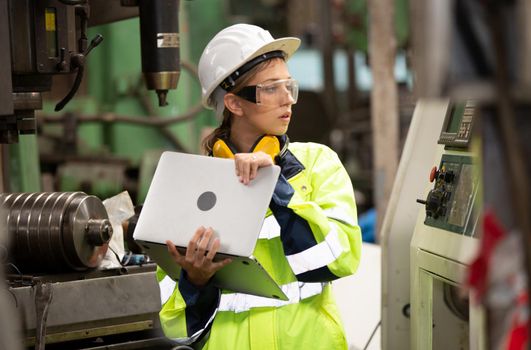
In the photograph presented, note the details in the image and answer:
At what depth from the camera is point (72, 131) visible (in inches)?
253

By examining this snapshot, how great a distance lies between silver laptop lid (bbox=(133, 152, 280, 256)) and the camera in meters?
2.00

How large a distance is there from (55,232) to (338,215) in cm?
103

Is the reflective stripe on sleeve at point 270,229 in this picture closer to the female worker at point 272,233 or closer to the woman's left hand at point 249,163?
the female worker at point 272,233

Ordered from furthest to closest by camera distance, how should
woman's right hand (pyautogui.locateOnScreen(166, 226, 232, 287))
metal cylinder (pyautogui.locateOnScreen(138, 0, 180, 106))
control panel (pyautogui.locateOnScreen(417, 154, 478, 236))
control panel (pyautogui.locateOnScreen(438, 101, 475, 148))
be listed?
metal cylinder (pyautogui.locateOnScreen(138, 0, 180, 106)), control panel (pyautogui.locateOnScreen(438, 101, 475, 148)), control panel (pyautogui.locateOnScreen(417, 154, 478, 236)), woman's right hand (pyautogui.locateOnScreen(166, 226, 232, 287))

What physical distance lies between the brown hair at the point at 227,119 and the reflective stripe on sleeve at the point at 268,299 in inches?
15.2

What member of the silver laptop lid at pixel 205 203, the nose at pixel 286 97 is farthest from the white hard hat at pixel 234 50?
the silver laptop lid at pixel 205 203

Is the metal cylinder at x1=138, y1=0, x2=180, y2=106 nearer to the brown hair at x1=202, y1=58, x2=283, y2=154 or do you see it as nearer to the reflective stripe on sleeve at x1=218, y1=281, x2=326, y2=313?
the brown hair at x1=202, y1=58, x2=283, y2=154

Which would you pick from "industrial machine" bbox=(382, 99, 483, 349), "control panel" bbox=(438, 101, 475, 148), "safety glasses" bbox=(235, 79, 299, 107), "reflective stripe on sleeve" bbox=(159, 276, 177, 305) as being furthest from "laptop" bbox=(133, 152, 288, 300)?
"control panel" bbox=(438, 101, 475, 148)

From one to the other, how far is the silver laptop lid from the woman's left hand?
0.6 inches

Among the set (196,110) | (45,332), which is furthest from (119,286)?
(196,110)

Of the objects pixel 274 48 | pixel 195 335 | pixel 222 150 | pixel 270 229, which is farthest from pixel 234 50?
pixel 195 335

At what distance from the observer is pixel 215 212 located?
2.06 metres

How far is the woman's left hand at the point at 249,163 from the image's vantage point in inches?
79.3

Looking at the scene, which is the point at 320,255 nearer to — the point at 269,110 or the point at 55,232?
the point at 269,110
